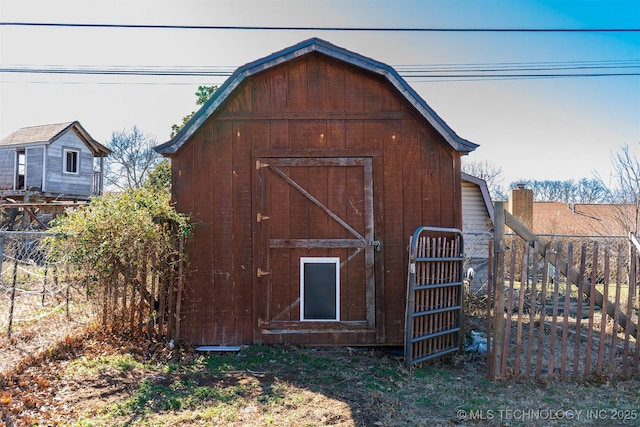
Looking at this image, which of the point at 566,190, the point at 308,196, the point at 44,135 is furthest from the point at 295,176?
the point at 566,190

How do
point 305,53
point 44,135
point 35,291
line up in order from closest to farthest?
point 305,53 → point 35,291 → point 44,135

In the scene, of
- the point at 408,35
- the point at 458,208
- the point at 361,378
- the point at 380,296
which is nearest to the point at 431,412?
the point at 361,378

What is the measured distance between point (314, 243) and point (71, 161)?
2086 cm

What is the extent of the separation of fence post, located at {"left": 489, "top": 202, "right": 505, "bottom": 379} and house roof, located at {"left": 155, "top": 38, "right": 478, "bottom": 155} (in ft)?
4.63

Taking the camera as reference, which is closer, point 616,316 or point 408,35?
point 616,316

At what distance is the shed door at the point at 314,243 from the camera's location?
6.35m

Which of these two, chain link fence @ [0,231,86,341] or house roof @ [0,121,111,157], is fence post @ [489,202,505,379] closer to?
chain link fence @ [0,231,86,341]

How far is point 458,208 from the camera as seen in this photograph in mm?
6453

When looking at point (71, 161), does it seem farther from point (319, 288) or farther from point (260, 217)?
point (319, 288)

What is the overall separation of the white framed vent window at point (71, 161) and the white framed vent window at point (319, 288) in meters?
20.3

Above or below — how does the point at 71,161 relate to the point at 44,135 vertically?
below

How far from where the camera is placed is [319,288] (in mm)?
6402

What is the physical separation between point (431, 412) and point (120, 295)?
4.88 metres

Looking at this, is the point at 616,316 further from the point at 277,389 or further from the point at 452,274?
the point at 277,389
